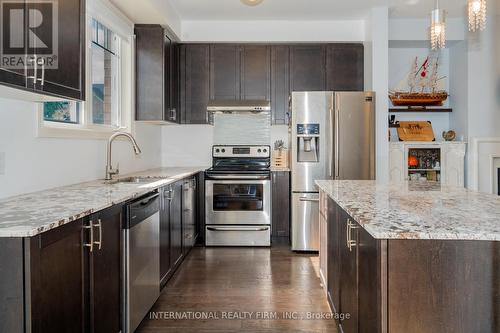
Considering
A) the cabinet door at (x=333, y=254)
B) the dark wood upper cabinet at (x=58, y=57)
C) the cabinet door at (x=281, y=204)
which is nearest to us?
the dark wood upper cabinet at (x=58, y=57)

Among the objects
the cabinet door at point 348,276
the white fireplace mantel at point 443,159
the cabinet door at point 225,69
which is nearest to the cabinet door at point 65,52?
the cabinet door at point 348,276

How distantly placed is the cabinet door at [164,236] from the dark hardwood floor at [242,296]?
0.17 m

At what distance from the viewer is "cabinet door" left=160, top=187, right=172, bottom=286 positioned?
307cm

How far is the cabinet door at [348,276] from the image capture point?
188 centimetres

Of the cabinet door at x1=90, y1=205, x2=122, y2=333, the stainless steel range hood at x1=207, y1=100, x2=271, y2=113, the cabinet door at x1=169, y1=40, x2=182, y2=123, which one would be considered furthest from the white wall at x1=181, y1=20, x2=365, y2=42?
the cabinet door at x1=90, y1=205, x2=122, y2=333

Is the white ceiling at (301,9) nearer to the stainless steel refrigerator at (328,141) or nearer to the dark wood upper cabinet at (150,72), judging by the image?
the dark wood upper cabinet at (150,72)

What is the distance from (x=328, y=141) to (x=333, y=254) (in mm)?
2069

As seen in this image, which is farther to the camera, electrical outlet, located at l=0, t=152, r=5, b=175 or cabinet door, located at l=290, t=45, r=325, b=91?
cabinet door, located at l=290, t=45, r=325, b=91

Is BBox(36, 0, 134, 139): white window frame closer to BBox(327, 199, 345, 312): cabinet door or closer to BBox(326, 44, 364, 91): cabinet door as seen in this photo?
BBox(327, 199, 345, 312): cabinet door

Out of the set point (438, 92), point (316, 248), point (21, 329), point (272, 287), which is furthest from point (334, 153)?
point (21, 329)

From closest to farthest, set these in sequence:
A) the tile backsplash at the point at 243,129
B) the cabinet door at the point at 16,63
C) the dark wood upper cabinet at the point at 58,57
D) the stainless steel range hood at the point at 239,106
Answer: the cabinet door at the point at 16,63 → the dark wood upper cabinet at the point at 58,57 → the stainless steel range hood at the point at 239,106 → the tile backsplash at the point at 243,129

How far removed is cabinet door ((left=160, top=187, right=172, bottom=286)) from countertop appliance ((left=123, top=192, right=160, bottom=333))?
166 millimetres

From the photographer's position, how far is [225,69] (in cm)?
510

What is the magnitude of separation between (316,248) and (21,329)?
11.4ft
